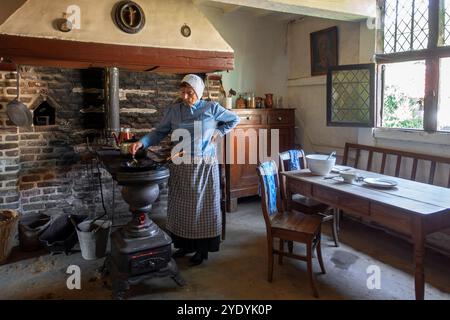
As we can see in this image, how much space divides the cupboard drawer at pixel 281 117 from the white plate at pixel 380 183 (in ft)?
6.27

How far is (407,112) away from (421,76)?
350mm

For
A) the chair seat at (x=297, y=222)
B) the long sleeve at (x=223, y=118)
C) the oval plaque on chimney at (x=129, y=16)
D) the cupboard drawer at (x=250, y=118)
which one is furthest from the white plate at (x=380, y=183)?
the oval plaque on chimney at (x=129, y=16)

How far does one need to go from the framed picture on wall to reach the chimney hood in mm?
1514

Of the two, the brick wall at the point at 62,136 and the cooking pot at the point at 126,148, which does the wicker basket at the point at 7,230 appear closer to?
the brick wall at the point at 62,136

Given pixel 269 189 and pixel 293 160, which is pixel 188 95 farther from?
pixel 293 160

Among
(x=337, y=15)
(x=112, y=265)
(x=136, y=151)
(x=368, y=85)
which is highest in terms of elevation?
(x=337, y=15)

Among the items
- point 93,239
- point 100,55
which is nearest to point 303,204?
point 93,239

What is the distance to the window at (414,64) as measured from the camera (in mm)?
2971

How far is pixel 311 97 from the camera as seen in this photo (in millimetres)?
4492

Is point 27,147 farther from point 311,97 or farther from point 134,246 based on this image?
point 311,97

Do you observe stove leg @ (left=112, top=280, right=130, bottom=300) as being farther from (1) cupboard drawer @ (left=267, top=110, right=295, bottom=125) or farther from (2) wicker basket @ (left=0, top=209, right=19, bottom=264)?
(1) cupboard drawer @ (left=267, top=110, right=295, bottom=125)

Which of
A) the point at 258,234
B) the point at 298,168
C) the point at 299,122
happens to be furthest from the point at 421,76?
the point at 258,234

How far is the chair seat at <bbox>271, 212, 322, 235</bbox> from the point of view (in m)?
2.36

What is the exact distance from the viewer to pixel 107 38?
2.77 metres
